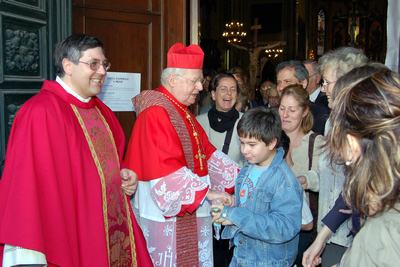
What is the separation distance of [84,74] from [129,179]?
617 millimetres

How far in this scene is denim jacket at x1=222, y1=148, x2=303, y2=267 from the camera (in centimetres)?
235

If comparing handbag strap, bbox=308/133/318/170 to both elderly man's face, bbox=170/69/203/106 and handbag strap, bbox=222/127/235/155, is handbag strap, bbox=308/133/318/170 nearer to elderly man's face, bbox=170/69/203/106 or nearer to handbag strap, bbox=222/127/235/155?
handbag strap, bbox=222/127/235/155

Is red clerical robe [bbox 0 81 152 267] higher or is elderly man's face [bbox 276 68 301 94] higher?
elderly man's face [bbox 276 68 301 94]

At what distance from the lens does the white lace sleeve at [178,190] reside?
273cm

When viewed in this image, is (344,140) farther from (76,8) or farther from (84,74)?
(76,8)

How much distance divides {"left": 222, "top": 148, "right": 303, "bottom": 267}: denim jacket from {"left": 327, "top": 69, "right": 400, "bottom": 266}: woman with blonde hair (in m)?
0.98

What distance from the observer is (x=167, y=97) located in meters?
3.01

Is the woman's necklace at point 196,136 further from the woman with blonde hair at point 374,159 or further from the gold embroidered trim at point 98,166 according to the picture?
the woman with blonde hair at point 374,159

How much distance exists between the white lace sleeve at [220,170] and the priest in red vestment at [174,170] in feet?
0.37

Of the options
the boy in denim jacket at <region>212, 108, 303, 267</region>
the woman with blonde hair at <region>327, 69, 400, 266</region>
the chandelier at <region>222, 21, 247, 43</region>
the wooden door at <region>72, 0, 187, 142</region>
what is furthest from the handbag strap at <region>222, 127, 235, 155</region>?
the chandelier at <region>222, 21, 247, 43</region>

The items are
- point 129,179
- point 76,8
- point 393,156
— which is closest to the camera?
point 393,156

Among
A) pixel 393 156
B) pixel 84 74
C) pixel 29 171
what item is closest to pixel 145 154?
pixel 84 74

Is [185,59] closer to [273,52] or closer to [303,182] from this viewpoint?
[303,182]

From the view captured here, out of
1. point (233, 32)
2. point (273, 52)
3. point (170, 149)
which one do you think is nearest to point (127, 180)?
point (170, 149)
